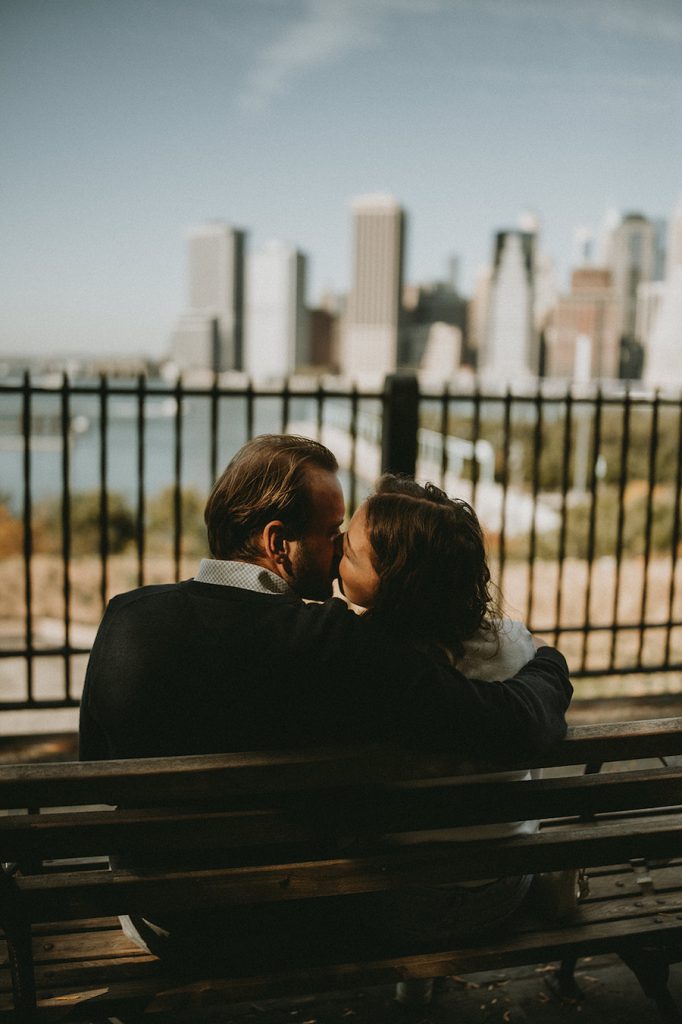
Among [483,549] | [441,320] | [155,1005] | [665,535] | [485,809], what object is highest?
[441,320]

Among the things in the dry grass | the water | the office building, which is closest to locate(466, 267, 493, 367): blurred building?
the office building

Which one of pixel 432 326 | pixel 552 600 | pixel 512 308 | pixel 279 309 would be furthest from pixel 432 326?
pixel 552 600

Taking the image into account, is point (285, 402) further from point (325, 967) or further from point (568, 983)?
point (325, 967)

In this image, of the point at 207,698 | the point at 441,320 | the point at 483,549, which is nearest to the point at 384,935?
the point at 207,698

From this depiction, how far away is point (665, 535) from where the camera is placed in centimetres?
1819

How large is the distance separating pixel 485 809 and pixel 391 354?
5008 inches

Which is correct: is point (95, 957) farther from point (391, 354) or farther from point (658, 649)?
point (391, 354)

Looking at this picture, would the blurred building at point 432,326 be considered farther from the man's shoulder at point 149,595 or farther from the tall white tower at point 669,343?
the man's shoulder at point 149,595

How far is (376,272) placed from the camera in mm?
148375

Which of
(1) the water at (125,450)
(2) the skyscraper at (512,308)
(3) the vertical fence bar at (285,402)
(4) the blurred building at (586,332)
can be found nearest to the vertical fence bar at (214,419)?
(1) the water at (125,450)

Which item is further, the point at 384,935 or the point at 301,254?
the point at 301,254

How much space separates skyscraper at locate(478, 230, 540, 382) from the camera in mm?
71500

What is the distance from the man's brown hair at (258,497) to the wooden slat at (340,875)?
0.65 metres

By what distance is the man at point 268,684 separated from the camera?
1641mm
